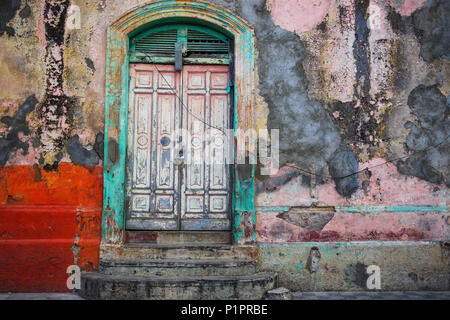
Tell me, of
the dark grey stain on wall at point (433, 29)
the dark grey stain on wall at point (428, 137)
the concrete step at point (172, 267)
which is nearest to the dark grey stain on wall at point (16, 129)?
the concrete step at point (172, 267)

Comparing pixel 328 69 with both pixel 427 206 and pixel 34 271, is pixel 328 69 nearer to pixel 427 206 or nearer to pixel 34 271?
pixel 427 206

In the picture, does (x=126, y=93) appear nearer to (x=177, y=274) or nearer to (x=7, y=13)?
(x=7, y=13)

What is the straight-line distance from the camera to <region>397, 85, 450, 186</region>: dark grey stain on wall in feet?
18.4

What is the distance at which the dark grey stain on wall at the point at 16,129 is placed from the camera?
537cm

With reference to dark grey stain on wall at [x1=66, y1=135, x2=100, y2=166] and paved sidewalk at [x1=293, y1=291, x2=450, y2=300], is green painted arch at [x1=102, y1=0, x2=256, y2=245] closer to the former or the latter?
dark grey stain on wall at [x1=66, y1=135, x2=100, y2=166]

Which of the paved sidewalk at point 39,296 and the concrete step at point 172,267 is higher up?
the concrete step at point 172,267

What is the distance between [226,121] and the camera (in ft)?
19.0

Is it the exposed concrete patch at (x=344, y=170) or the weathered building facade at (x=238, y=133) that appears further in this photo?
the exposed concrete patch at (x=344, y=170)

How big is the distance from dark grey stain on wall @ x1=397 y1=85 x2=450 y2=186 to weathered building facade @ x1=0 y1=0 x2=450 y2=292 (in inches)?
0.7

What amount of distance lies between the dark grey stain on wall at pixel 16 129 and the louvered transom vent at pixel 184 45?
1463 millimetres

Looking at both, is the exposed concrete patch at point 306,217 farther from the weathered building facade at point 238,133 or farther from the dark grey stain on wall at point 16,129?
the dark grey stain on wall at point 16,129

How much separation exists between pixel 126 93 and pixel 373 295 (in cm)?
391

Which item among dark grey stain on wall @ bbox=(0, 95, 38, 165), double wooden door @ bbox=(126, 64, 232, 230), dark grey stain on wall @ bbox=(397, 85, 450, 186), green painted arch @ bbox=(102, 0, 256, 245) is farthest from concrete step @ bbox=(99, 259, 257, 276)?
dark grey stain on wall @ bbox=(397, 85, 450, 186)

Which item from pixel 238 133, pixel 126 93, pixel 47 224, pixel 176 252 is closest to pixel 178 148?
pixel 238 133
